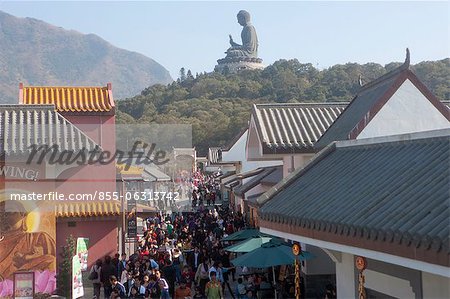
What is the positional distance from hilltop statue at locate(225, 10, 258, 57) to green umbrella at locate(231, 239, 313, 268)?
126m

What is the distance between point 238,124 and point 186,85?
42.6m

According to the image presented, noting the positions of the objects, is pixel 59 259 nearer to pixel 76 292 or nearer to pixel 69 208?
pixel 69 208

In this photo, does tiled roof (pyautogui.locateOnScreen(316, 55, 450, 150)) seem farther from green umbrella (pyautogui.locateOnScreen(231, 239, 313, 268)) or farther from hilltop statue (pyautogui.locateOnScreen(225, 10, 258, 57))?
hilltop statue (pyautogui.locateOnScreen(225, 10, 258, 57))

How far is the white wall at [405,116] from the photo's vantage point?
1428 cm

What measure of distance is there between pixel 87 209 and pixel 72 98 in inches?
220

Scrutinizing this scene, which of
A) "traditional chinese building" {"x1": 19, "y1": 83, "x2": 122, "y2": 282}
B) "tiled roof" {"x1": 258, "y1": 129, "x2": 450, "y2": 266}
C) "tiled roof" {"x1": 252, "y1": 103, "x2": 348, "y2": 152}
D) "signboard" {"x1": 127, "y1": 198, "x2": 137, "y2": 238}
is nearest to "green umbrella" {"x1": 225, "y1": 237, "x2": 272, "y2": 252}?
"tiled roof" {"x1": 252, "y1": 103, "x2": 348, "y2": 152}

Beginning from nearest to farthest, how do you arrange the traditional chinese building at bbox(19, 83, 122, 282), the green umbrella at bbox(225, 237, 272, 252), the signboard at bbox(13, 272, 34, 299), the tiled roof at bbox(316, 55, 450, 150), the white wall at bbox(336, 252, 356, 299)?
the white wall at bbox(336, 252, 356, 299) < the tiled roof at bbox(316, 55, 450, 150) < the signboard at bbox(13, 272, 34, 299) < the green umbrella at bbox(225, 237, 272, 252) < the traditional chinese building at bbox(19, 83, 122, 282)

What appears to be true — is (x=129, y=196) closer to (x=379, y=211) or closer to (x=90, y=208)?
(x=90, y=208)

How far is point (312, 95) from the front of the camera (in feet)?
293

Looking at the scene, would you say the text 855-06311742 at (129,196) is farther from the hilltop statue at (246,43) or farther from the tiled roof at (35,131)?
the hilltop statue at (246,43)

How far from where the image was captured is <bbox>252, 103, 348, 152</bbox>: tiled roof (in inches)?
712

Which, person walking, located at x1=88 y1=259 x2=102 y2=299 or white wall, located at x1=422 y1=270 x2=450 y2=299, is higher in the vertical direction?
white wall, located at x1=422 y1=270 x2=450 y2=299

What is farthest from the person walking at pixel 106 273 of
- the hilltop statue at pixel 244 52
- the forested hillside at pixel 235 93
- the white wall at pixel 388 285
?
the hilltop statue at pixel 244 52

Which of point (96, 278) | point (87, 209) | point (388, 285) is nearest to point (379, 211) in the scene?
point (388, 285)
